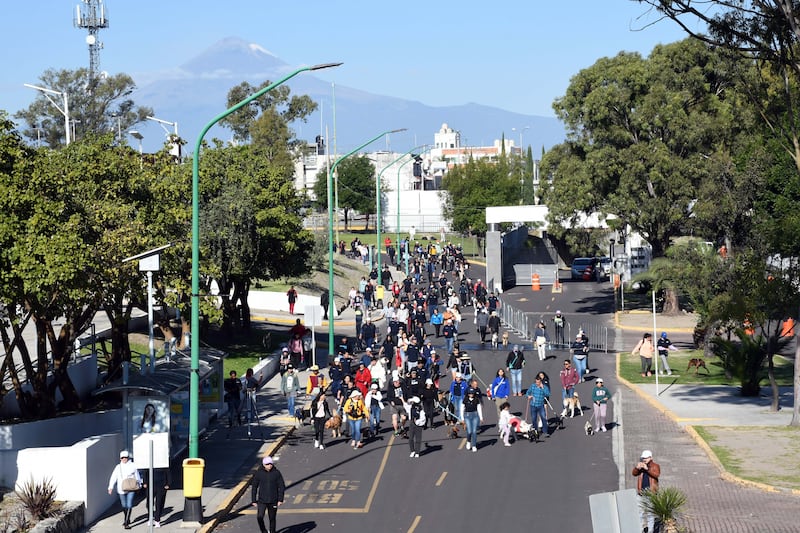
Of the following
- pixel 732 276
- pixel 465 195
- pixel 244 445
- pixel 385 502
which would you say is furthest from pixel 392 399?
pixel 465 195

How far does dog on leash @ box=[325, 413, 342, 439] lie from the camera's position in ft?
92.9

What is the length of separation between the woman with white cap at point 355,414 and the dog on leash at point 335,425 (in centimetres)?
108

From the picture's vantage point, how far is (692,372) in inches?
1511

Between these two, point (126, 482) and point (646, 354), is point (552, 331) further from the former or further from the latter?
point (126, 482)

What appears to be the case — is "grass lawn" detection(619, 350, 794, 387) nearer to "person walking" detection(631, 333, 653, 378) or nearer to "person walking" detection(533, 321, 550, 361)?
"person walking" detection(631, 333, 653, 378)

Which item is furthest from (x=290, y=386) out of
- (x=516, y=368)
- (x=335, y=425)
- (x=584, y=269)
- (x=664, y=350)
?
(x=584, y=269)

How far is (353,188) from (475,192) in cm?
1889

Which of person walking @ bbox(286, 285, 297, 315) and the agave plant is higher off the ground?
person walking @ bbox(286, 285, 297, 315)

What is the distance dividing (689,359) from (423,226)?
78.6 m

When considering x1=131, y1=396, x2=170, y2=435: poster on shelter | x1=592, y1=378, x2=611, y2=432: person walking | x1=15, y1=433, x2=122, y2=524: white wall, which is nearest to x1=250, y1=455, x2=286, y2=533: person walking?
x1=15, y1=433, x2=122, y2=524: white wall

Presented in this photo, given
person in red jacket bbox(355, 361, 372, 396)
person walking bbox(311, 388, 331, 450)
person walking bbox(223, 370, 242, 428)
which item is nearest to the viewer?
person walking bbox(311, 388, 331, 450)

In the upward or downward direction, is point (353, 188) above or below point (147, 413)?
above

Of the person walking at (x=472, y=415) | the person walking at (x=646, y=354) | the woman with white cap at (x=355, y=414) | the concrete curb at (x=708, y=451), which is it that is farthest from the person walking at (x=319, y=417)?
the person walking at (x=646, y=354)

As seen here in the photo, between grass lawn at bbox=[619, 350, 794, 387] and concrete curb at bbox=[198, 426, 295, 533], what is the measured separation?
13.2 m
